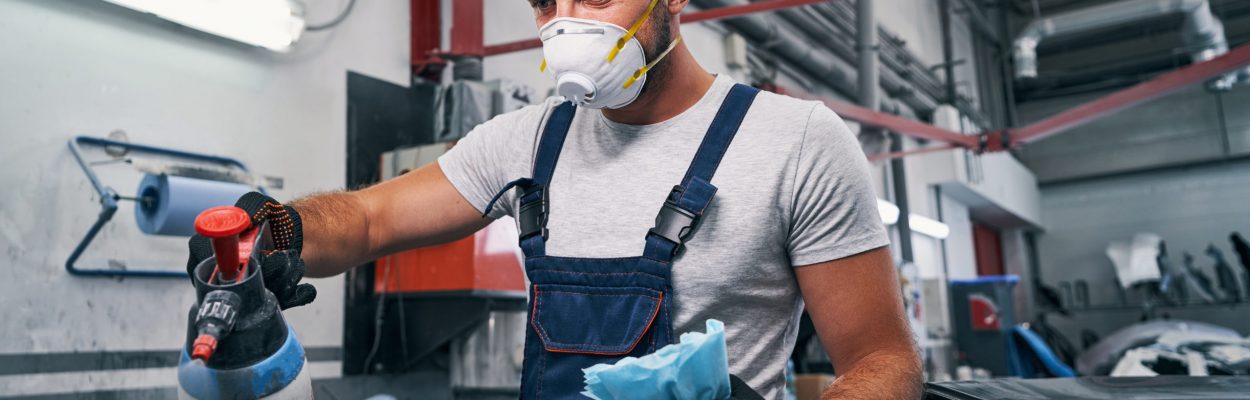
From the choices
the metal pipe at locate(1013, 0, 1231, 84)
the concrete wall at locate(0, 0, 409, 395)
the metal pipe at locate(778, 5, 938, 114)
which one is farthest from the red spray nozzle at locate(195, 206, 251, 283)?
the metal pipe at locate(1013, 0, 1231, 84)

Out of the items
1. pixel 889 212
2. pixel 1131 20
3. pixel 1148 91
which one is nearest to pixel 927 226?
pixel 889 212

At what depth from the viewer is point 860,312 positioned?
106 cm

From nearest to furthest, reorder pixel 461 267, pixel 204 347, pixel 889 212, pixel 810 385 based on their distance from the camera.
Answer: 1. pixel 204 347
2. pixel 461 267
3. pixel 810 385
4. pixel 889 212

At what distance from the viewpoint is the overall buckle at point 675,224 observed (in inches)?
42.6

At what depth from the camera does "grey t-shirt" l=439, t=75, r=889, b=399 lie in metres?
1.08

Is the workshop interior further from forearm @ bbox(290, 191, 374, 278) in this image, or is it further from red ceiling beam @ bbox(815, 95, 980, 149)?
forearm @ bbox(290, 191, 374, 278)

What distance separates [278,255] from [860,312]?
0.64 metres

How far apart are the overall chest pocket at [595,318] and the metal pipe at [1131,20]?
317 inches

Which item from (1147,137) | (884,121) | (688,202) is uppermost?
(1147,137)

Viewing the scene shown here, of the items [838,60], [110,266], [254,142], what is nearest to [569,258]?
[110,266]

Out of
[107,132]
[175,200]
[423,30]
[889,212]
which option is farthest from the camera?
[889,212]

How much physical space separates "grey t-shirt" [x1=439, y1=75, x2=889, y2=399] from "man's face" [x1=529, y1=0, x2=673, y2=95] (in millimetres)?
79

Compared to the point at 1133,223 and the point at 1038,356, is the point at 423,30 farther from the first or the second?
the point at 1133,223

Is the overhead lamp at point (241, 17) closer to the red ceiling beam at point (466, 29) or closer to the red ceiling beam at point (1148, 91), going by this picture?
the red ceiling beam at point (466, 29)
